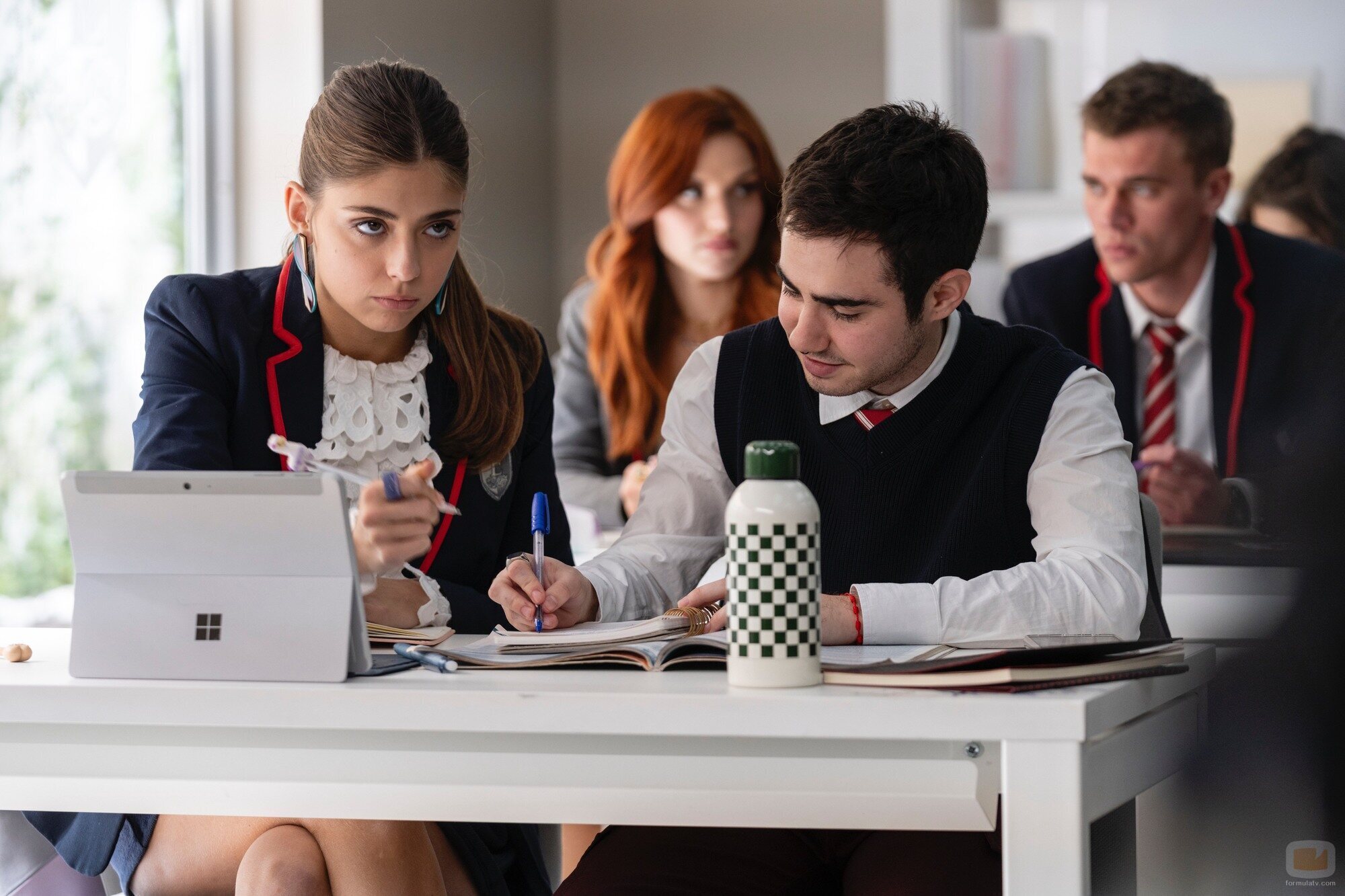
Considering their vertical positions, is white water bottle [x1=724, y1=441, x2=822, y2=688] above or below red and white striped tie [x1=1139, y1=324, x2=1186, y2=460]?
below

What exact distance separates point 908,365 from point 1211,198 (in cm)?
167

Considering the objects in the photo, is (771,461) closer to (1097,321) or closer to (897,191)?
(897,191)

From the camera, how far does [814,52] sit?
15.7 feet

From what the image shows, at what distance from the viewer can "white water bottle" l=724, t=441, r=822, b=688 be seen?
110 centimetres

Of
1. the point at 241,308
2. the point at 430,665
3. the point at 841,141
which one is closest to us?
the point at 430,665

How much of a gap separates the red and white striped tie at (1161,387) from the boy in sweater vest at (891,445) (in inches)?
55.8

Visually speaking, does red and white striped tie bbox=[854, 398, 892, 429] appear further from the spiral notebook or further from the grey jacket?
the grey jacket

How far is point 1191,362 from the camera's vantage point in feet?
9.98

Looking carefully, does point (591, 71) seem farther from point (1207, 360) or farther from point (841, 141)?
point (841, 141)

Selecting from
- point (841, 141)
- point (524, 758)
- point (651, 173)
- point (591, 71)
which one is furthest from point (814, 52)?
point (524, 758)

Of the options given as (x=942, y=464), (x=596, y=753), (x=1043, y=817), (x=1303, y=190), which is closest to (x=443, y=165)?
(x=942, y=464)

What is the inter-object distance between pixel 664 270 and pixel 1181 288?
3.67 feet

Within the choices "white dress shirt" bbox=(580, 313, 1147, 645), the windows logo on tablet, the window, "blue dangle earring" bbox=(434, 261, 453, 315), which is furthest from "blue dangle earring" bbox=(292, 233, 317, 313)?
the window

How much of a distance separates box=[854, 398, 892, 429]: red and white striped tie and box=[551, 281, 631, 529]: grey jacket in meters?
1.56
